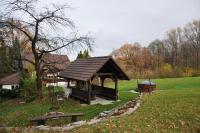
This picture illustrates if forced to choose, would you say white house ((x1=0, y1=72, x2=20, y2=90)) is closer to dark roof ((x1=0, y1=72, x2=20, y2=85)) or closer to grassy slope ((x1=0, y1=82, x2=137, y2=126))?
dark roof ((x1=0, y1=72, x2=20, y2=85))

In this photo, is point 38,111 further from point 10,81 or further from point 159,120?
point 10,81

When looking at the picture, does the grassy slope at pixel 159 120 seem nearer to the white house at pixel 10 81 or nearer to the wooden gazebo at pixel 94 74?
the wooden gazebo at pixel 94 74

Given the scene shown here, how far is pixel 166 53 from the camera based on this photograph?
211ft

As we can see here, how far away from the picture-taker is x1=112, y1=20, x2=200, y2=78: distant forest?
56.7 metres

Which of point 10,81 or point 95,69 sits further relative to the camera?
point 10,81

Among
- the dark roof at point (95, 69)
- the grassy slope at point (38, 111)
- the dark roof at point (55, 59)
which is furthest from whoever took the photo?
the dark roof at point (55, 59)

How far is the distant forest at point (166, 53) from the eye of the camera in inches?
2231

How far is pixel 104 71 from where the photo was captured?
2166cm

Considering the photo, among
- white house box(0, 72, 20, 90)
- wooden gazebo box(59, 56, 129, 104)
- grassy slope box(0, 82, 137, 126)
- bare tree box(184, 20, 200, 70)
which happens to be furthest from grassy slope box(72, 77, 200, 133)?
bare tree box(184, 20, 200, 70)

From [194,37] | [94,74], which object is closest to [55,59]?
[94,74]

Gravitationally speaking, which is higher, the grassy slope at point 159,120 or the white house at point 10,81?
the white house at point 10,81

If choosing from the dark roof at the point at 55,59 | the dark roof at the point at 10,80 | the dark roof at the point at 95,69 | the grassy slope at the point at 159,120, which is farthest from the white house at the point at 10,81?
the grassy slope at the point at 159,120

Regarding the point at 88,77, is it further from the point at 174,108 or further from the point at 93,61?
the point at 174,108

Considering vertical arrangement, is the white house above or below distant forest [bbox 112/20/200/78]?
below
